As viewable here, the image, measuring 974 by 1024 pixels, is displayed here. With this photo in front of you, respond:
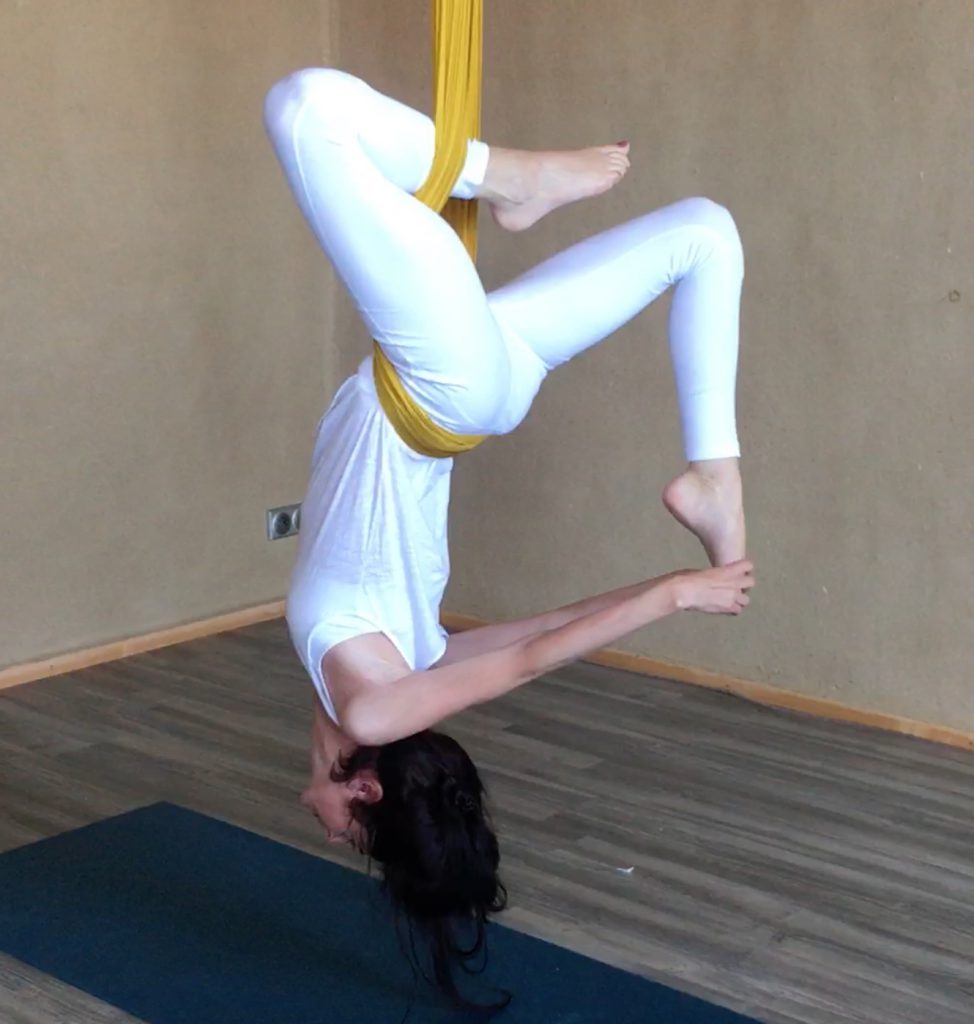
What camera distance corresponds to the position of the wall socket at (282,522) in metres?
5.19

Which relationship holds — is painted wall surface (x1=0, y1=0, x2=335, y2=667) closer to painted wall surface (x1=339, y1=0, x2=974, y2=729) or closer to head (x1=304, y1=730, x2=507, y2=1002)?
painted wall surface (x1=339, y1=0, x2=974, y2=729)

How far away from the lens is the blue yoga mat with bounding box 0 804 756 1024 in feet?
8.25

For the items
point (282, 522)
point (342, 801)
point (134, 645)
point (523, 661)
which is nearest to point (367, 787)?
point (342, 801)

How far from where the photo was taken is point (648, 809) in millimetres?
3494

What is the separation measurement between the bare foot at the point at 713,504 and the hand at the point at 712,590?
0.71 ft

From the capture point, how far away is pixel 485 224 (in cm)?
481

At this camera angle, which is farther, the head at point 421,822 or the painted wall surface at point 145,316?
the painted wall surface at point 145,316

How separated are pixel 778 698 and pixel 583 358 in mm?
1308

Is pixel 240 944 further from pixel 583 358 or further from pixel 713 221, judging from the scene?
pixel 583 358

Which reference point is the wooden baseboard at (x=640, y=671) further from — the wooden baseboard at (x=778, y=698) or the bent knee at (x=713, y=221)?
the bent knee at (x=713, y=221)

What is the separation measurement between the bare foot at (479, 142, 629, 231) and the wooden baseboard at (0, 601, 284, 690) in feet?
8.79

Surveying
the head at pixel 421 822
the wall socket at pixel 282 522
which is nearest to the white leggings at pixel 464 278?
the head at pixel 421 822

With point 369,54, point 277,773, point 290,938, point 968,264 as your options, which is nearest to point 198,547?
point 277,773

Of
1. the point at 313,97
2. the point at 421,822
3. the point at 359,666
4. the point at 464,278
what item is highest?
the point at 313,97
